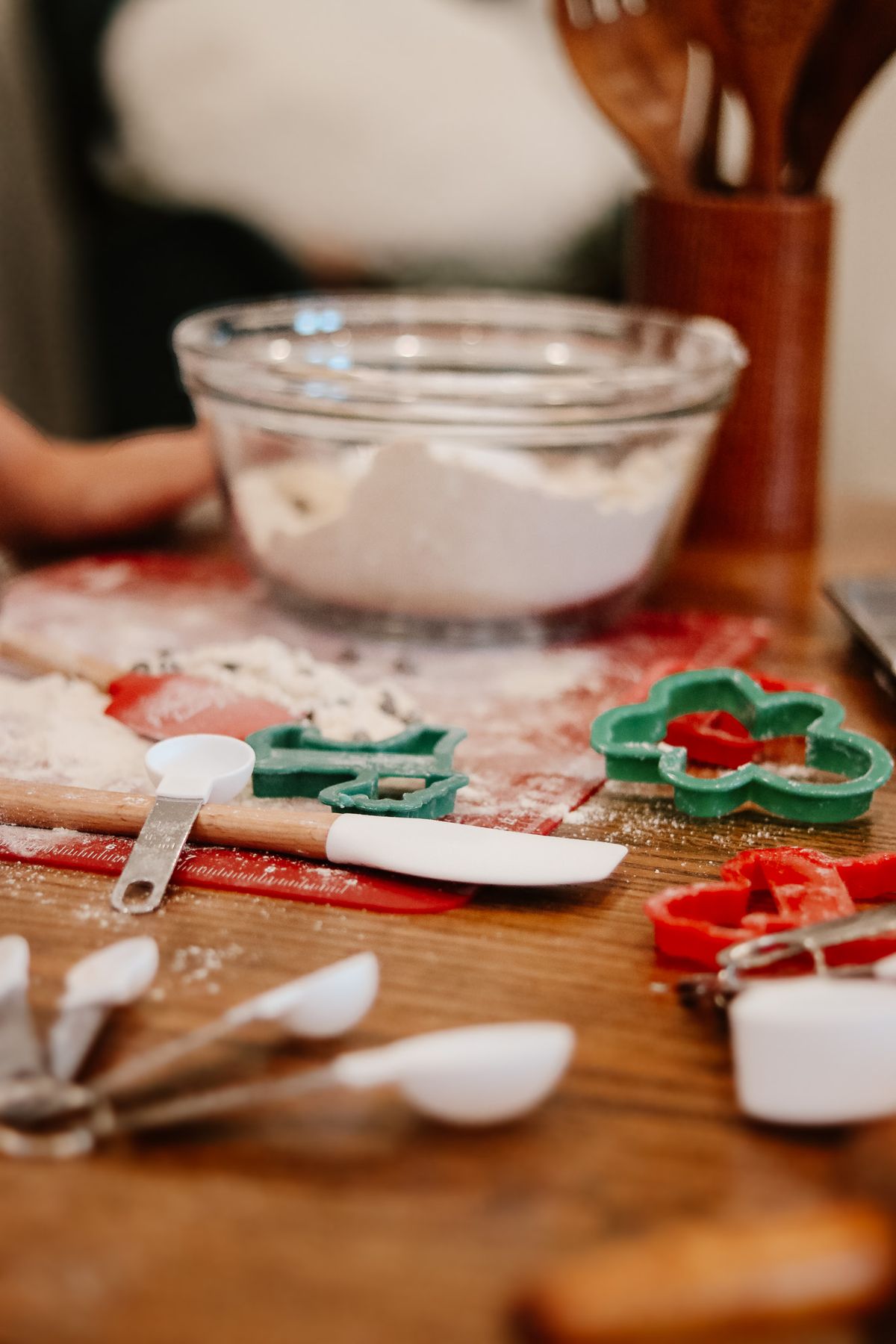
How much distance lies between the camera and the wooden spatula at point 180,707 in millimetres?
623

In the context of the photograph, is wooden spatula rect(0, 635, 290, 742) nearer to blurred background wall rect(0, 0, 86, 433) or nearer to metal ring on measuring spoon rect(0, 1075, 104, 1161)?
metal ring on measuring spoon rect(0, 1075, 104, 1161)

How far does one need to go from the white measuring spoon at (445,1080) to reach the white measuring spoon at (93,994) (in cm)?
3

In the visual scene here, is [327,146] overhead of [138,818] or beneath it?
overhead

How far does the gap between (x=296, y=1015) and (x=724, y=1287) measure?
0.16 m

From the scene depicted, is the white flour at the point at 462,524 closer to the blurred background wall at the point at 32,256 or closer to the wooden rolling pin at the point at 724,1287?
the wooden rolling pin at the point at 724,1287

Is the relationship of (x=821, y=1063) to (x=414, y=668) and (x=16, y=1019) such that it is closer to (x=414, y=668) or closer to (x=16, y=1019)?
(x=16, y=1019)

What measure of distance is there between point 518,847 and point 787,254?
2.20 ft

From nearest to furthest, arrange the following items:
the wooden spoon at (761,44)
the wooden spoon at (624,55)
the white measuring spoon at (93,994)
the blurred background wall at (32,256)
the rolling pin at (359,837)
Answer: the white measuring spoon at (93,994) < the rolling pin at (359,837) < the wooden spoon at (761,44) < the wooden spoon at (624,55) < the blurred background wall at (32,256)

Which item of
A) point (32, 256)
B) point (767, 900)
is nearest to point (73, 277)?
point (32, 256)

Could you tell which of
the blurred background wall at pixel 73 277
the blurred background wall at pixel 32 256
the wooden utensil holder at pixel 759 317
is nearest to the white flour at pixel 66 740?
the wooden utensil holder at pixel 759 317

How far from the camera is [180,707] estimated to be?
64 cm

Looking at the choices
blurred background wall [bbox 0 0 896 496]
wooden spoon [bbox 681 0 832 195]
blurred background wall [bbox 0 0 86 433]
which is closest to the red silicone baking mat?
wooden spoon [bbox 681 0 832 195]

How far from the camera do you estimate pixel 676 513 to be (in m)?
0.85

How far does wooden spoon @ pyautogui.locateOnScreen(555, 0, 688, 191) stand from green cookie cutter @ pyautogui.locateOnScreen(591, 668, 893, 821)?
560mm
